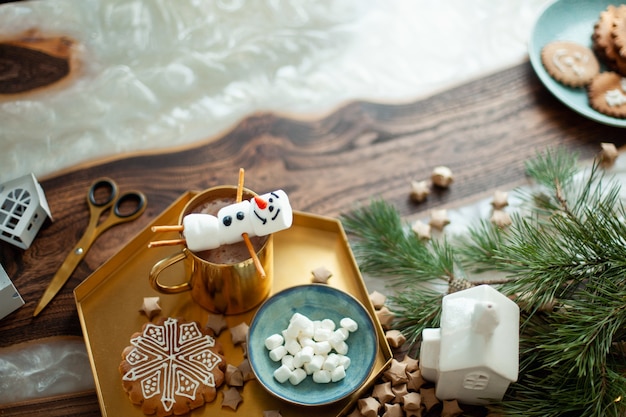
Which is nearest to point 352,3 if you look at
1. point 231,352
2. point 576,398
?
point 231,352

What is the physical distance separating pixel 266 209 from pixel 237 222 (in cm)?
4

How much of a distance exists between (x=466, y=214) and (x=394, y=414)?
14.3 inches

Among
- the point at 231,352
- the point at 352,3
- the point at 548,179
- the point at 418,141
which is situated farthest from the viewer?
the point at 352,3

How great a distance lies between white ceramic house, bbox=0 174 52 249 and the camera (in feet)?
3.77

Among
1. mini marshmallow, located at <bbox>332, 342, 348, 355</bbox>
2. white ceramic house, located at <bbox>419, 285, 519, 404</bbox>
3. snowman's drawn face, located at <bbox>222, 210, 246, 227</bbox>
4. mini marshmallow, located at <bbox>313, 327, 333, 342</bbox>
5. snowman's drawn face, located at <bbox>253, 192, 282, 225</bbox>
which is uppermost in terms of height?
snowman's drawn face, located at <bbox>253, 192, 282, 225</bbox>

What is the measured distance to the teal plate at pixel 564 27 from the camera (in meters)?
1.30

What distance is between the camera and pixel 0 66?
1351mm

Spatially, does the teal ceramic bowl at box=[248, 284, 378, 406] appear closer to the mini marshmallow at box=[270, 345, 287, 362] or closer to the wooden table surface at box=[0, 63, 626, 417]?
the mini marshmallow at box=[270, 345, 287, 362]

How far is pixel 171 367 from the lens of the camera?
40.1 inches

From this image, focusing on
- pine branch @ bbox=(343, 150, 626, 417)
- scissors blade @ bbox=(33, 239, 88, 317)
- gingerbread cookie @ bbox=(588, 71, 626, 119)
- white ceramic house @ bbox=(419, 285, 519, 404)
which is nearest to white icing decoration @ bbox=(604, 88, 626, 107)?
gingerbread cookie @ bbox=(588, 71, 626, 119)

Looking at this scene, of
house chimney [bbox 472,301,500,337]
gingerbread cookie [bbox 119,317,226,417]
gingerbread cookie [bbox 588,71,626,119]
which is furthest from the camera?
gingerbread cookie [bbox 588,71,626,119]

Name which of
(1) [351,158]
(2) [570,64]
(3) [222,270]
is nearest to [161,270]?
(3) [222,270]

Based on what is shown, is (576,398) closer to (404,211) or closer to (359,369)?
(359,369)

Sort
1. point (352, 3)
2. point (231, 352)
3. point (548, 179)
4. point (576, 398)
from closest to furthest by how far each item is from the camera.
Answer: point (576, 398), point (231, 352), point (548, 179), point (352, 3)
